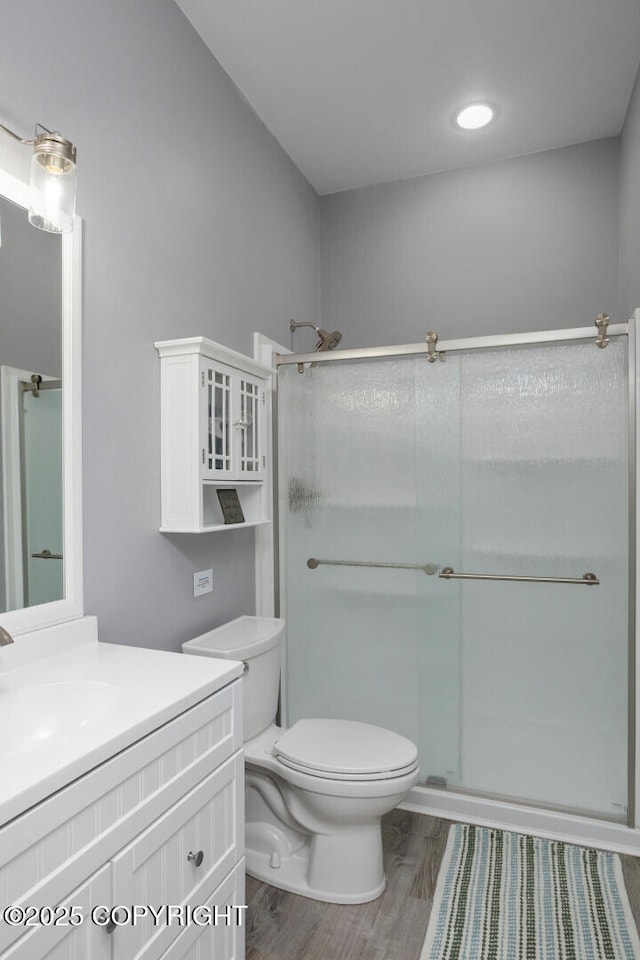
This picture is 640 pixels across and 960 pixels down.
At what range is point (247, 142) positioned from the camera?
7.86 ft

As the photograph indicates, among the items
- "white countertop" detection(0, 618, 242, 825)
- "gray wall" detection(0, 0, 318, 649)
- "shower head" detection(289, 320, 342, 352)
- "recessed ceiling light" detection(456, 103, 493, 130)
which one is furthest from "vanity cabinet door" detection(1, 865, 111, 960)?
"recessed ceiling light" detection(456, 103, 493, 130)

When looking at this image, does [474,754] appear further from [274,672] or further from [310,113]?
[310,113]

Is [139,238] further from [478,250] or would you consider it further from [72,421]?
[478,250]

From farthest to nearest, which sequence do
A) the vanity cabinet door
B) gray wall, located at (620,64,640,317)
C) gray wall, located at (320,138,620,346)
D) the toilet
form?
gray wall, located at (320,138,620,346)
gray wall, located at (620,64,640,317)
the toilet
the vanity cabinet door

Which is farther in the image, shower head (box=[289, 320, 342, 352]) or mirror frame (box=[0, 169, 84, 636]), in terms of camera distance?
shower head (box=[289, 320, 342, 352])

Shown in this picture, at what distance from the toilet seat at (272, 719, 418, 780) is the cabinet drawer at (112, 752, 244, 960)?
17.7 inches

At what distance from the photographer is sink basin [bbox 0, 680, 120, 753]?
3.34 feet

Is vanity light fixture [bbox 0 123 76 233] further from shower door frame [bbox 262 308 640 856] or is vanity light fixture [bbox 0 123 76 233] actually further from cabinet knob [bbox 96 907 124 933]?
shower door frame [bbox 262 308 640 856]

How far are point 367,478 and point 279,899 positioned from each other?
1463mm

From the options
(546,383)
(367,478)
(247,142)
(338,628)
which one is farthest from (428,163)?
(338,628)

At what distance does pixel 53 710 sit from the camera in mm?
1125

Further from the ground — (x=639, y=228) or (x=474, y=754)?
(x=639, y=228)

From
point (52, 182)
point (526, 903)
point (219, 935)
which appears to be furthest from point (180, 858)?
point (52, 182)

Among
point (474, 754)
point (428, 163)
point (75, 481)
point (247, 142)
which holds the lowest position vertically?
point (474, 754)
